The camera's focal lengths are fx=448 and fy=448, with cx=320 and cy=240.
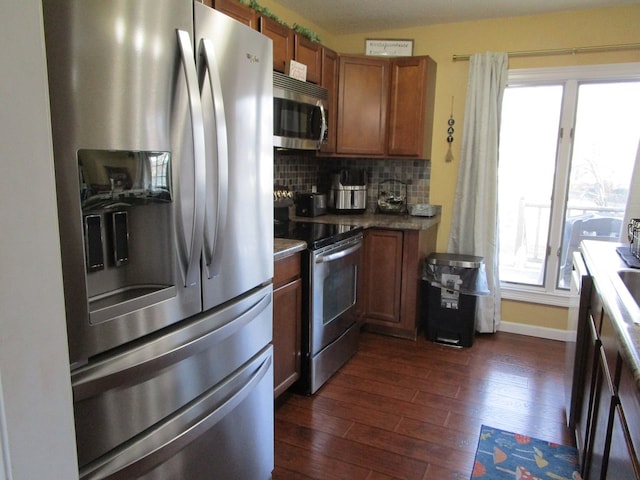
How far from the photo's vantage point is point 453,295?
3.31m

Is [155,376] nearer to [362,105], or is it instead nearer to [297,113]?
[297,113]

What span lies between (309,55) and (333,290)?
157 cm

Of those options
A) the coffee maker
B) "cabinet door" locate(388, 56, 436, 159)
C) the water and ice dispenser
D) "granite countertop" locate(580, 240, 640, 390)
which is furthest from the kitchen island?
the coffee maker

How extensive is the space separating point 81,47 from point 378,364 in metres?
2.56

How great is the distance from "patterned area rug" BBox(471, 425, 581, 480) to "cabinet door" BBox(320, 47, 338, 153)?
2.16 metres

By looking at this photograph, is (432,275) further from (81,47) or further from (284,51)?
(81,47)

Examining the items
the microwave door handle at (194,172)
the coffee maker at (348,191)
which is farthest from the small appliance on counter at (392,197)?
the microwave door handle at (194,172)

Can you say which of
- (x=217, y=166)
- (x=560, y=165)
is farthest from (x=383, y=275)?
(x=217, y=166)

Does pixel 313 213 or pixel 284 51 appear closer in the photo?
pixel 284 51

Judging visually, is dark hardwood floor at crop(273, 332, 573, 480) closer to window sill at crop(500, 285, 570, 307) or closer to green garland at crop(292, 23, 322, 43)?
window sill at crop(500, 285, 570, 307)

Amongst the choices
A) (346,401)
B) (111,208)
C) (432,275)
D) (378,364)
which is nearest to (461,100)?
(432,275)

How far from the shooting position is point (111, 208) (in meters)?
1.10

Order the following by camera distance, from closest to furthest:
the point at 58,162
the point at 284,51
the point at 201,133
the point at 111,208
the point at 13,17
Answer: the point at 13,17 → the point at 58,162 → the point at 111,208 → the point at 201,133 → the point at 284,51

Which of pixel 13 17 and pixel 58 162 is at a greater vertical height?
pixel 13 17
